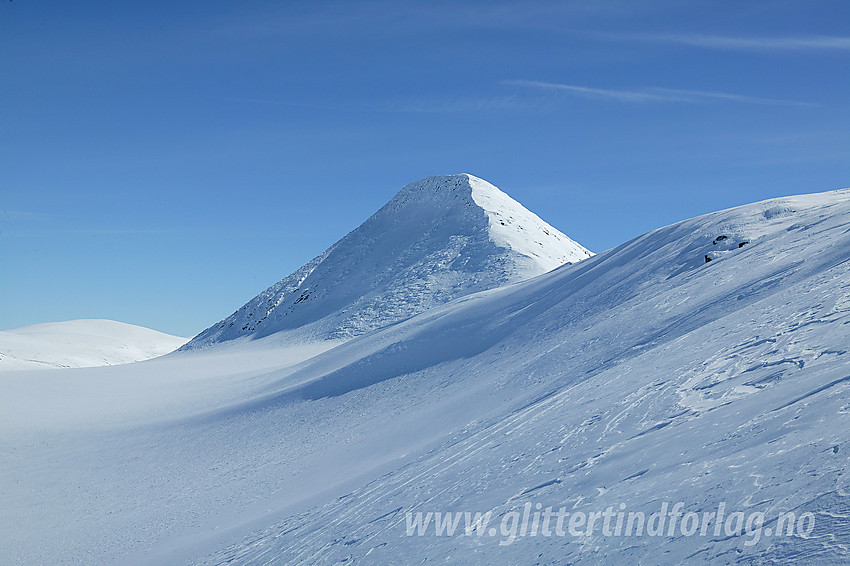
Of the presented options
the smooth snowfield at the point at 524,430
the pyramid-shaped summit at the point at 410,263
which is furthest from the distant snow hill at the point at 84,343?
the smooth snowfield at the point at 524,430

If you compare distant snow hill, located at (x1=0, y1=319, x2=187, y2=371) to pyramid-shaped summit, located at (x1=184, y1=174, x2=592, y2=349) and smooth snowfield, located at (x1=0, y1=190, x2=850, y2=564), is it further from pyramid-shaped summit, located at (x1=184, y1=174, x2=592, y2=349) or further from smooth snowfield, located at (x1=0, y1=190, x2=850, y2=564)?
smooth snowfield, located at (x1=0, y1=190, x2=850, y2=564)

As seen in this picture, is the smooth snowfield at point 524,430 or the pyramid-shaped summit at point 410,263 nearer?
the smooth snowfield at point 524,430

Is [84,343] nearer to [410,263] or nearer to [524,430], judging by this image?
[410,263]

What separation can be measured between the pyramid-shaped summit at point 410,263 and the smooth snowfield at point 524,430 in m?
23.8

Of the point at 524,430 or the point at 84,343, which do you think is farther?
the point at 84,343

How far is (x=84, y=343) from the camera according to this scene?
10838 cm

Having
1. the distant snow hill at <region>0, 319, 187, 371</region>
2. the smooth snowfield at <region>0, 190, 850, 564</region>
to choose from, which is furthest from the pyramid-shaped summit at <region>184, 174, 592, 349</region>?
the distant snow hill at <region>0, 319, 187, 371</region>

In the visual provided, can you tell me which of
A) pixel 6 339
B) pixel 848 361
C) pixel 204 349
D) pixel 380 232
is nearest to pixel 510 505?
pixel 848 361

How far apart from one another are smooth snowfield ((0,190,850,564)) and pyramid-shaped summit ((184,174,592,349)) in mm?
23816

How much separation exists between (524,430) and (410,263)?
1932 inches

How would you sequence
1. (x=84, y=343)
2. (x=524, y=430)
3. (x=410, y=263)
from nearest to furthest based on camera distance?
(x=524, y=430), (x=410, y=263), (x=84, y=343)

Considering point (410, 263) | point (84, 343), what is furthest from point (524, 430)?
point (84, 343)

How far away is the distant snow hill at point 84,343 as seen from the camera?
8869 centimetres

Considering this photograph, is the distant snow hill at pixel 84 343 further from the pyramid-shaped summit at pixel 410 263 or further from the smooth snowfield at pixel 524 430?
the smooth snowfield at pixel 524 430
